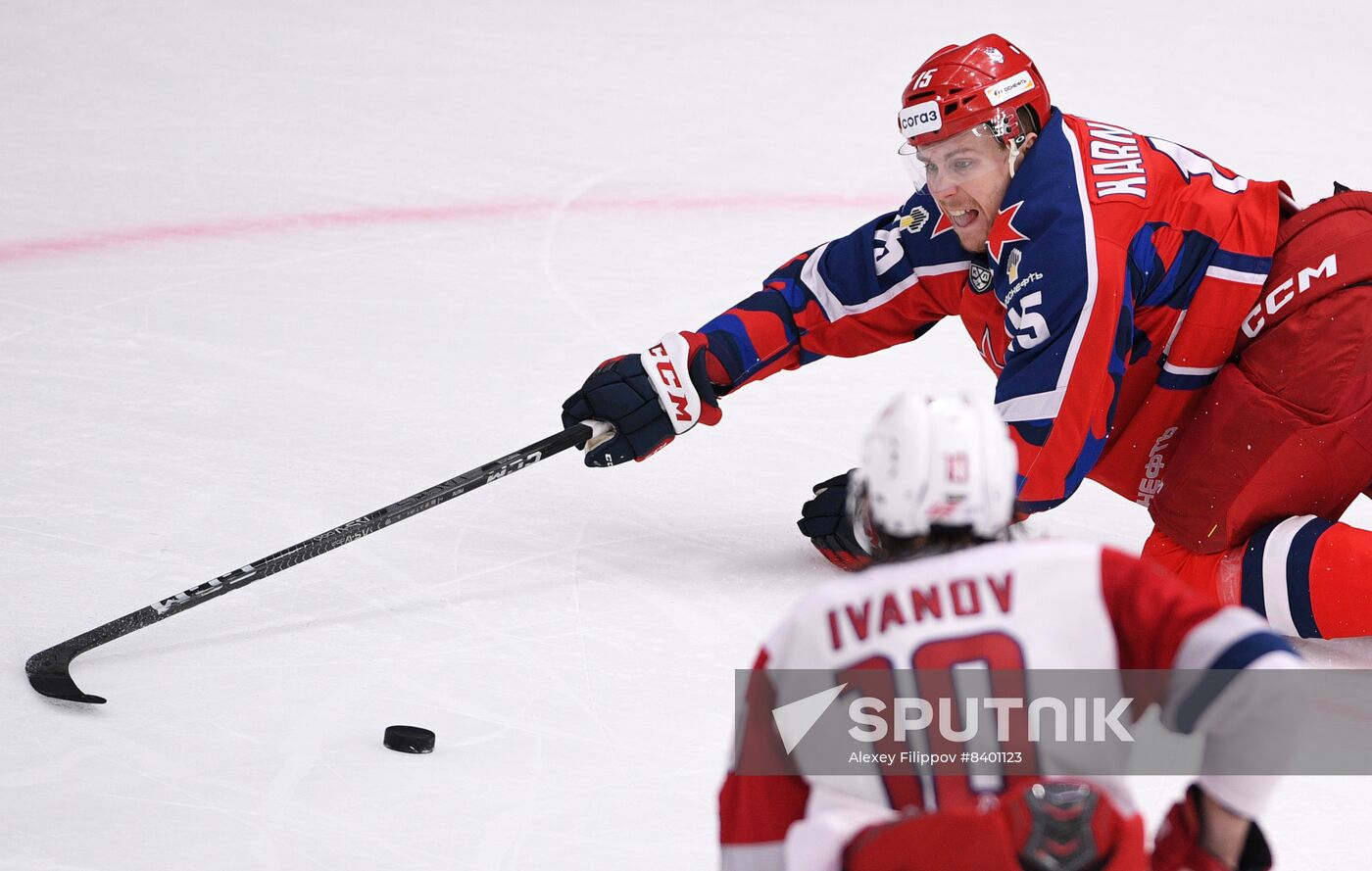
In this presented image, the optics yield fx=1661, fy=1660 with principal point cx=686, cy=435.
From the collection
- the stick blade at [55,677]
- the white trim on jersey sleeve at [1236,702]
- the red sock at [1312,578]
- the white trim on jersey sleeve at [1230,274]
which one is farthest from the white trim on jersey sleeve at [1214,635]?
the stick blade at [55,677]

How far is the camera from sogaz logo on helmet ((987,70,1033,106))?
2807 millimetres

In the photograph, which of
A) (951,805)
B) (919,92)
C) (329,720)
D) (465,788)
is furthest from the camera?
(919,92)

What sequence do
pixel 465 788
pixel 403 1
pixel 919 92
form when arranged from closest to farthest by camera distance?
pixel 465 788, pixel 919 92, pixel 403 1

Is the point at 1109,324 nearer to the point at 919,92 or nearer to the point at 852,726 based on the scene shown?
the point at 919,92

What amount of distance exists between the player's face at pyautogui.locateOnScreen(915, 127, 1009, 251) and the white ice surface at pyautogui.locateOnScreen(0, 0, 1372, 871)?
771mm

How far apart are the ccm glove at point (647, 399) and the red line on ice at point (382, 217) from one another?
1.93 meters

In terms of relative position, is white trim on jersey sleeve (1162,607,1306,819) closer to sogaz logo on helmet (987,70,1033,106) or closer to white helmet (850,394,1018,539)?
white helmet (850,394,1018,539)

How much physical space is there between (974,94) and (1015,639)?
1.53 meters

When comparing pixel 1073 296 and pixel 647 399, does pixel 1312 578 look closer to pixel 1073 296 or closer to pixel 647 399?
pixel 1073 296

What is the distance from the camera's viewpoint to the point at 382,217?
494 cm

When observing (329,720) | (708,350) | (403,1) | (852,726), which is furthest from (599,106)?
(852,726)

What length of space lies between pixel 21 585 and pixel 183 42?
3857 millimetres

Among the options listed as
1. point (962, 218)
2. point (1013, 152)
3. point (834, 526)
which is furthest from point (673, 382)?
point (1013, 152)

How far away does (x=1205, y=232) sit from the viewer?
2891mm
